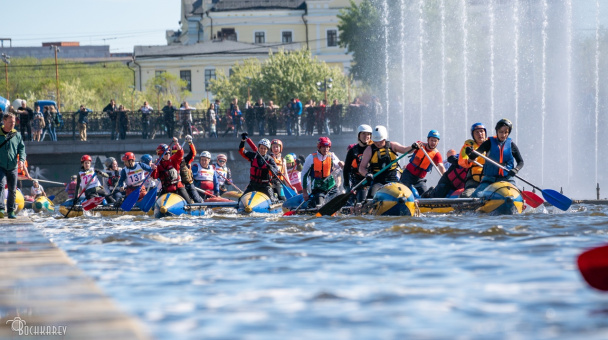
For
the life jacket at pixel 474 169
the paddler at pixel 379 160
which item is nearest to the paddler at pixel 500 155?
the life jacket at pixel 474 169

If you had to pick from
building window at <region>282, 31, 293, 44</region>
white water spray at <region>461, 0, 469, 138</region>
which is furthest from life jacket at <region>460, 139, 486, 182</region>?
building window at <region>282, 31, 293, 44</region>

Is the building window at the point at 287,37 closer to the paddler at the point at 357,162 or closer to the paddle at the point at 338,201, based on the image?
the paddler at the point at 357,162

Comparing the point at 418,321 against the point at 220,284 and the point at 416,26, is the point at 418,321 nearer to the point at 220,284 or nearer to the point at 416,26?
the point at 220,284

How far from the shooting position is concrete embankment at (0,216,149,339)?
604cm

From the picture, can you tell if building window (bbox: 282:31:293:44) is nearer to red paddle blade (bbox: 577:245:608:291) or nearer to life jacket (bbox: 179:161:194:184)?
life jacket (bbox: 179:161:194:184)

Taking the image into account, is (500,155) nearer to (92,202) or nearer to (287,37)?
(92,202)

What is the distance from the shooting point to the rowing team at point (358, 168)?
676 inches

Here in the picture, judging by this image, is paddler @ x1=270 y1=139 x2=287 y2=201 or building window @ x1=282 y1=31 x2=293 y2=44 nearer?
paddler @ x1=270 y1=139 x2=287 y2=201

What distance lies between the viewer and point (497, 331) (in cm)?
621

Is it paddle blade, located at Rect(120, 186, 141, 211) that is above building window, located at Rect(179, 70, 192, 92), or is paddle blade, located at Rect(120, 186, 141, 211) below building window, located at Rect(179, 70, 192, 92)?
below

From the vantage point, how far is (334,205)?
17.3 metres

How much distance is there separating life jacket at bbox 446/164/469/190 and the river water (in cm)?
470

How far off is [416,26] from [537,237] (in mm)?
28766

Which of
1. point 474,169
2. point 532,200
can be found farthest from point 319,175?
point 532,200
